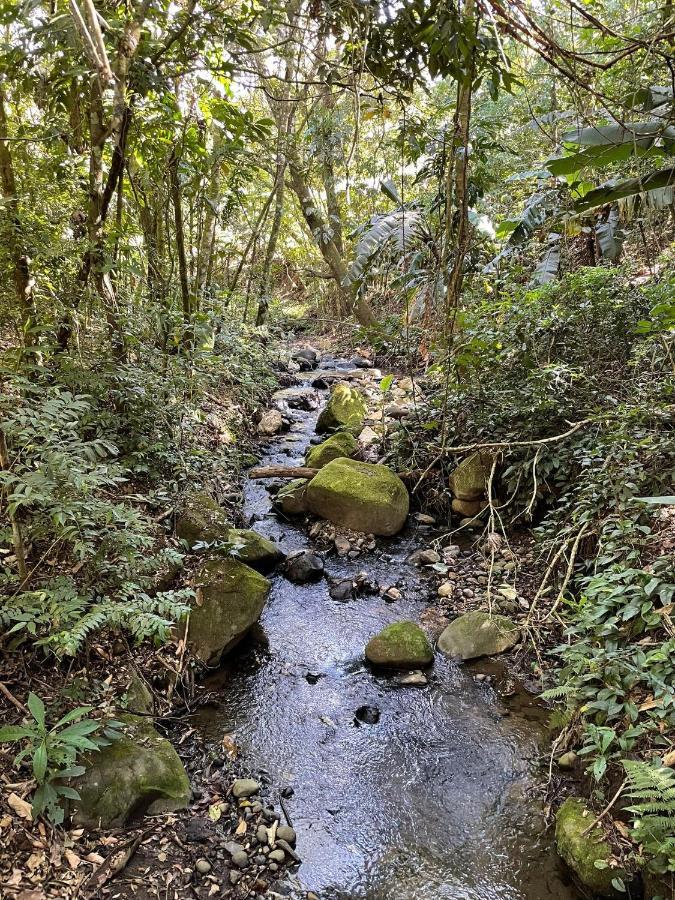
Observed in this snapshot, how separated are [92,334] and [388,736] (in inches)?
153

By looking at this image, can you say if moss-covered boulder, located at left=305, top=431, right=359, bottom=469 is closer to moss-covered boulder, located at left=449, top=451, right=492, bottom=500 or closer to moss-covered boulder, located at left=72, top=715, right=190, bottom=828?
moss-covered boulder, located at left=449, top=451, right=492, bottom=500

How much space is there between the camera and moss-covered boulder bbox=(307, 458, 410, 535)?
562 centimetres

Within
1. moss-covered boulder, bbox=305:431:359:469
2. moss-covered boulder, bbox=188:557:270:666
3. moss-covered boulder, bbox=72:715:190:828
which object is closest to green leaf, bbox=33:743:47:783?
moss-covered boulder, bbox=72:715:190:828

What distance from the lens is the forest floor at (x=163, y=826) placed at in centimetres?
213

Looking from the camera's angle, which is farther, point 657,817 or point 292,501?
point 292,501

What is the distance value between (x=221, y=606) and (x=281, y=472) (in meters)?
2.82

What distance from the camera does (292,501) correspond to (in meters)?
6.05

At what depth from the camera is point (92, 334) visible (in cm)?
428

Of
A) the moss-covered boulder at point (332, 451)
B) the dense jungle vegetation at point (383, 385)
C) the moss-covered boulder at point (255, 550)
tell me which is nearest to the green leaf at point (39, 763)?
the dense jungle vegetation at point (383, 385)

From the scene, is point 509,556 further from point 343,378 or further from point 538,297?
point 343,378

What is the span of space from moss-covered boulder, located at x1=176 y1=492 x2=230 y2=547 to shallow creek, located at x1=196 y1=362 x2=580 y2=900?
880 millimetres

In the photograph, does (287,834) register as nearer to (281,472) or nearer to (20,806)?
(20,806)

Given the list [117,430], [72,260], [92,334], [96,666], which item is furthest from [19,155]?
[96,666]

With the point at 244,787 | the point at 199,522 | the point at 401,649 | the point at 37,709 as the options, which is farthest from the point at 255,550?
the point at 37,709
